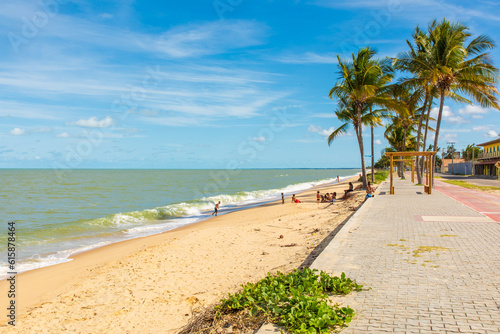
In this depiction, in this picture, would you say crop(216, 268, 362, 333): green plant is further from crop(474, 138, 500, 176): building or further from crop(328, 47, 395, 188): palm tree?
crop(474, 138, 500, 176): building

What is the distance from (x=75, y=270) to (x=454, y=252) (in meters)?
9.27

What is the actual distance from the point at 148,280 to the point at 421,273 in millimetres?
5419

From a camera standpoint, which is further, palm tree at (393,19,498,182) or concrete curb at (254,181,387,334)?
palm tree at (393,19,498,182)

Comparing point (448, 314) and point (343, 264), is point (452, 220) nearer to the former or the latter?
point (343, 264)

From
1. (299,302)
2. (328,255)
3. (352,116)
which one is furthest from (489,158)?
(299,302)

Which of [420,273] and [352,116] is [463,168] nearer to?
[352,116]

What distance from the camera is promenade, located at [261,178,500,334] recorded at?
3.71 m

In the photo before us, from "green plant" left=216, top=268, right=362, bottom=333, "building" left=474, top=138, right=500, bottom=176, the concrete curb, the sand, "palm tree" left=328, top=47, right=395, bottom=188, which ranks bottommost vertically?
the sand

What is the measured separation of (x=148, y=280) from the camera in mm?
7668

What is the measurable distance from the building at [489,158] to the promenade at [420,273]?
49770 millimetres

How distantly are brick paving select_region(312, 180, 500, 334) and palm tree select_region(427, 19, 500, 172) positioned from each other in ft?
45.7

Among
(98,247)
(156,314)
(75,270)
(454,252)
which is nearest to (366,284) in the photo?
(454,252)

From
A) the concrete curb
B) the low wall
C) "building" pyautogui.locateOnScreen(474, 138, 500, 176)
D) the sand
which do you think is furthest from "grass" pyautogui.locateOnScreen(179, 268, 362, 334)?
the low wall

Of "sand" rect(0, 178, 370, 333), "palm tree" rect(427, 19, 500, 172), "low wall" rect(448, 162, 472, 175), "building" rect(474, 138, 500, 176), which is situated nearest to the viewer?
"sand" rect(0, 178, 370, 333)
